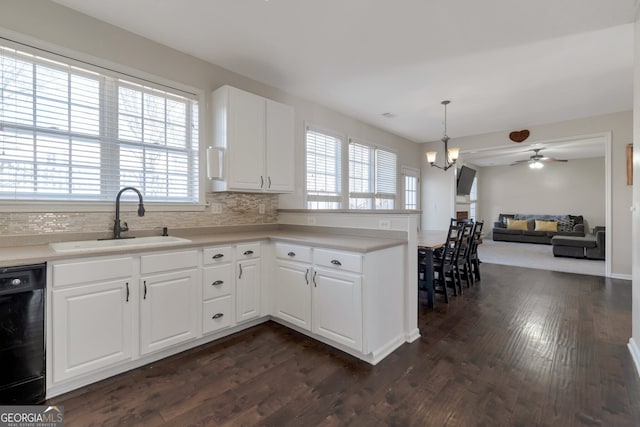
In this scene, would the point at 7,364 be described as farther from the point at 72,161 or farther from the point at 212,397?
the point at 72,161

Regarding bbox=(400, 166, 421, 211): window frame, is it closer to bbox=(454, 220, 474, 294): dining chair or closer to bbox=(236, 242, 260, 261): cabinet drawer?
→ bbox=(454, 220, 474, 294): dining chair

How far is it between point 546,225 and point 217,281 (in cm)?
1005

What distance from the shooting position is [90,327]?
6.27 feet

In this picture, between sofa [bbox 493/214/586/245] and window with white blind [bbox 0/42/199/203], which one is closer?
window with white blind [bbox 0/42/199/203]

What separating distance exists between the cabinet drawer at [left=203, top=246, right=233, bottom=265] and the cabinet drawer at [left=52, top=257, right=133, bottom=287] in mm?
551

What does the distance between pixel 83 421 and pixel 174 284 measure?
904mm

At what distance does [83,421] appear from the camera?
1623mm

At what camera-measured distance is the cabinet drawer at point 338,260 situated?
87.7 inches

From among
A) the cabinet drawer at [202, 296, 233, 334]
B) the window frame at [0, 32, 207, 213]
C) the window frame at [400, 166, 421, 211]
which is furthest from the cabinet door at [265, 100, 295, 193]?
the window frame at [400, 166, 421, 211]

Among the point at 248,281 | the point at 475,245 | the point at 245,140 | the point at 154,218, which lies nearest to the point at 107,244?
the point at 154,218

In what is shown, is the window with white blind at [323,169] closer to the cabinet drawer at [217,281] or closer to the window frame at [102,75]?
the window frame at [102,75]

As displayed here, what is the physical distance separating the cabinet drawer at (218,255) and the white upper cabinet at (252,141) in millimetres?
672

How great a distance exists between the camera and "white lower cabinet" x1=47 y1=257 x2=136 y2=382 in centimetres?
180

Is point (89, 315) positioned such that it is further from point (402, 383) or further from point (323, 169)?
point (323, 169)
